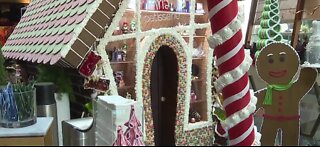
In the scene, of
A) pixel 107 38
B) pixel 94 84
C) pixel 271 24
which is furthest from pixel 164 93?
pixel 271 24

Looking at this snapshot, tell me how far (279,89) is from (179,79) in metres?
1.89

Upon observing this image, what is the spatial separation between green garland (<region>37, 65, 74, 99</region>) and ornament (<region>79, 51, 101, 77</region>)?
1.05ft

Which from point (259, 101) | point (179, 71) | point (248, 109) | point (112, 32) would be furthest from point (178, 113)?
point (248, 109)

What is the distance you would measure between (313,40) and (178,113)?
6.16 feet

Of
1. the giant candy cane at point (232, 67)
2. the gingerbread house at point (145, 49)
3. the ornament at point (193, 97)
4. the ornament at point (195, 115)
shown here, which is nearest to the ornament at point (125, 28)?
the gingerbread house at point (145, 49)

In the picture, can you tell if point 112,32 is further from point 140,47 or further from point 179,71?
point 179,71

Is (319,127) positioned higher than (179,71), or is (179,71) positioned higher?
(179,71)

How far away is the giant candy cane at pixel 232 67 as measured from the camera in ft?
4.39

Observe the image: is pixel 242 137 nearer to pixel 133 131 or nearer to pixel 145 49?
pixel 133 131

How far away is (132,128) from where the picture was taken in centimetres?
110

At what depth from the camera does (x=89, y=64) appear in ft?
10.3

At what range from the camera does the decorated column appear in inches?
194

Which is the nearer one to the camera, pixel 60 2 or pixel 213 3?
pixel 213 3

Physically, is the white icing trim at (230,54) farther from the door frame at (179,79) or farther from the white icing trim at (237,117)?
the door frame at (179,79)
